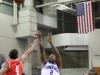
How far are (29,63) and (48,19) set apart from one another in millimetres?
3703

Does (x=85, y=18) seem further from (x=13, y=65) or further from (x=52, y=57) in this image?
(x=13, y=65)

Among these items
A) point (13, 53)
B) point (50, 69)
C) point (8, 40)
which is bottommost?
point (50, 69)

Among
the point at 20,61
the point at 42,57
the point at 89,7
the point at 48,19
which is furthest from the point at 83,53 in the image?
the point at 20,61

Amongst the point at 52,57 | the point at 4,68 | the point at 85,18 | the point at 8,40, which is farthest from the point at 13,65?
the point at 8,40

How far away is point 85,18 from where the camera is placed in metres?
17.2

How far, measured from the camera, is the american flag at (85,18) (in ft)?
55.7

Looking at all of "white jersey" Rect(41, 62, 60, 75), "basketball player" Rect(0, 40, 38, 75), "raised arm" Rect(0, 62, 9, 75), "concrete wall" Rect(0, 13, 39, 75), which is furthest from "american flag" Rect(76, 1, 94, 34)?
"raised arm" Rect(0, 62, 9, 75)

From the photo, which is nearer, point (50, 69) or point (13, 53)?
point (13, 53)

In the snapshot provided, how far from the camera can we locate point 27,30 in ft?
58.9

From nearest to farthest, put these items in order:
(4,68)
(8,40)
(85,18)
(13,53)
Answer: (4,68), (13,53), (85,18), (8,40)

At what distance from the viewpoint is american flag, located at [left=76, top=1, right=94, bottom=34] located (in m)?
17.0

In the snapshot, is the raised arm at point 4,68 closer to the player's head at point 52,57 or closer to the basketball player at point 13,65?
the basketball player at point 13,65

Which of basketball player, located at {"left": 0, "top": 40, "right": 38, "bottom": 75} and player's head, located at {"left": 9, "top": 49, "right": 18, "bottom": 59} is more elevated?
player's head, located at {"left": 9, "top": 49, "right": 18, "bottom": 59}

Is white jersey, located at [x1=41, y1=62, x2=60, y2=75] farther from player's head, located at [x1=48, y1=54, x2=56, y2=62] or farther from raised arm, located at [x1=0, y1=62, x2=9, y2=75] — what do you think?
raised arm, located at [x1=0, y1=62, x2=9, y2=75]
